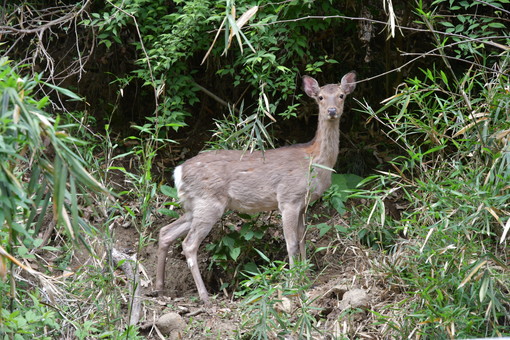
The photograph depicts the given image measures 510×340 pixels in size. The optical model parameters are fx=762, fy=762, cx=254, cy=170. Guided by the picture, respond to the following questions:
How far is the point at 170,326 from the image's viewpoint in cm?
596

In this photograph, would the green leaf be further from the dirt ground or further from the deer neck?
the deer neck

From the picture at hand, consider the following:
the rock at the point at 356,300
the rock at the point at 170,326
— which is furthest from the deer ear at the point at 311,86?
the rock at the point at 170,326

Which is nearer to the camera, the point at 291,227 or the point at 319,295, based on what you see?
the point at 319,295

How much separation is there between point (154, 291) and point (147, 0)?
2.89m

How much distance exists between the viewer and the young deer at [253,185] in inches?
279

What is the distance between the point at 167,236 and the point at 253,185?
95 cm

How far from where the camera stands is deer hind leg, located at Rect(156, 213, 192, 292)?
706cm

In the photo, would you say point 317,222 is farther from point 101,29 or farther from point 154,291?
point 101,29

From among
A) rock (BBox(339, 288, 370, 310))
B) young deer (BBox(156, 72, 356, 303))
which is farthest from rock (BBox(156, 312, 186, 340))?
rock (BBox(339, 288, 370, 310))

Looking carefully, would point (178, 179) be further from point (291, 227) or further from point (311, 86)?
point (311, 86)

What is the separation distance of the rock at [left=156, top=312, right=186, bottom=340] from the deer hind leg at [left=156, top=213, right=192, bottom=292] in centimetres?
102

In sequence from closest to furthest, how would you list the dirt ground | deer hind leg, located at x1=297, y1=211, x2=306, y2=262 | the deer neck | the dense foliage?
the dense foliage
the dirt ground
deer hind leg, located at x1=297, y1=211, x2=306, y2=262
the deer neck

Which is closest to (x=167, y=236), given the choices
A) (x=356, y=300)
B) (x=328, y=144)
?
(x=328, y=144)

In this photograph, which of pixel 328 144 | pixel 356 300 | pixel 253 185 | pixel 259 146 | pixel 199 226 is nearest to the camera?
pixel 356 300
